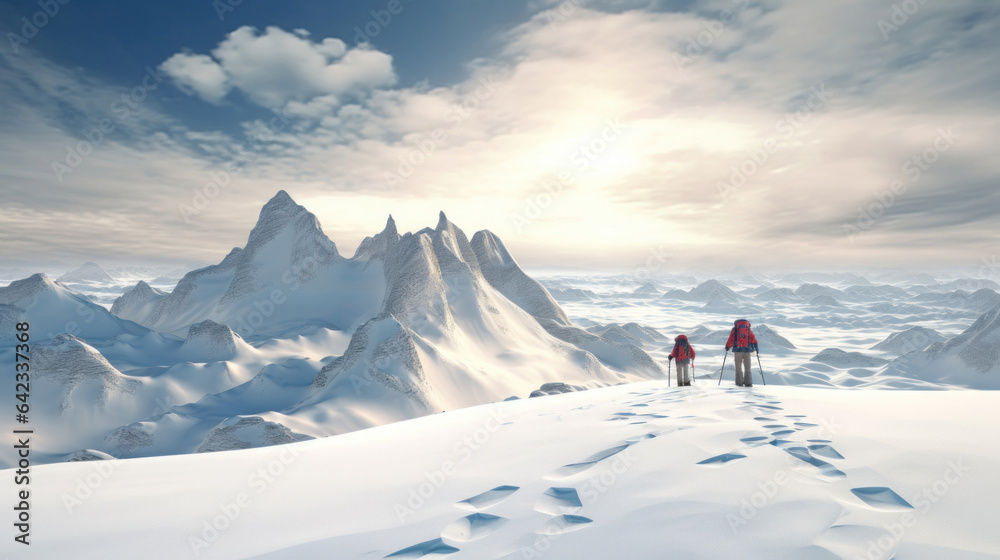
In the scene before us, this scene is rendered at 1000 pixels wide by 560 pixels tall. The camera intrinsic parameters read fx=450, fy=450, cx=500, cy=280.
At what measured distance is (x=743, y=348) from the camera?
10680 millimetres

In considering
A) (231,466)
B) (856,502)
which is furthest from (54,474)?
(856,502)

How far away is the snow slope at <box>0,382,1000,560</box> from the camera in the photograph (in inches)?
128

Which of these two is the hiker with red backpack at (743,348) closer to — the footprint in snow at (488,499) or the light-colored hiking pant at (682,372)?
the light-colored hiking pant at (682,372)

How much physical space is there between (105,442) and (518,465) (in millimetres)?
40103

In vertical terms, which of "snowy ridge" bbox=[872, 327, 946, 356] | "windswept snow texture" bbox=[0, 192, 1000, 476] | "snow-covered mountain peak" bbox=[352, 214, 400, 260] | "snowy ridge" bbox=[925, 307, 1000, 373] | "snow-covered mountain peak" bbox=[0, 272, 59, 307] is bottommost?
"snowy ridge" bbox=[872, 327, 946, 356]

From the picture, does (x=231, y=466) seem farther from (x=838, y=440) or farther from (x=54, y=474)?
(x=838, y=440)

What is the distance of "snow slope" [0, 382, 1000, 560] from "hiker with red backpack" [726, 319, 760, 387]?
3514mm

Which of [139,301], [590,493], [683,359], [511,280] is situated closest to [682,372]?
[683,359]

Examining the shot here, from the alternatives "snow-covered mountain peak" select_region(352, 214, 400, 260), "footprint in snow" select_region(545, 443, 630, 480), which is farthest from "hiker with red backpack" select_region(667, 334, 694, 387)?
"snow-covered mountain peak" select_region(352, 214, 400, 260)

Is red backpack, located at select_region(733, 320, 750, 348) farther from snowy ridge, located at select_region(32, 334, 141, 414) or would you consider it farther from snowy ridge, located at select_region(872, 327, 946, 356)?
snowy ridge, located at select_region(872, 327, 946, 356)

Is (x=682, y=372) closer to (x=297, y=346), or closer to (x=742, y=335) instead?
(x=742, y=335)

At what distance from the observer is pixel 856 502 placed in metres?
3.60

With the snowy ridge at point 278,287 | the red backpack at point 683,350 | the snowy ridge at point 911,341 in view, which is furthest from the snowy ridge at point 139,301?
the snowy ridge at point 911,341

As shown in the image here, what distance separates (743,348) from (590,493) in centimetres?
817
